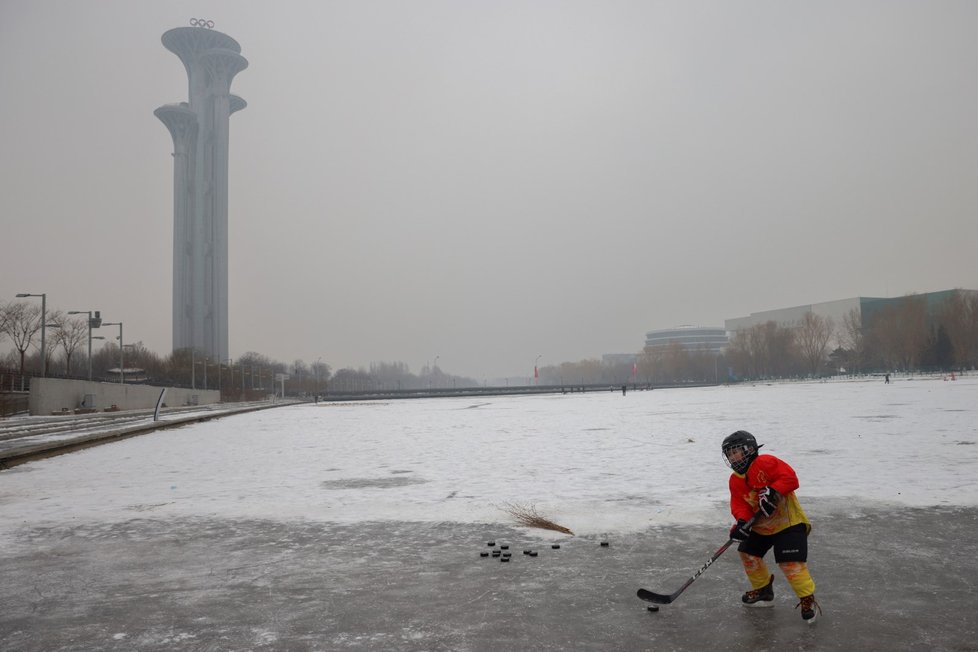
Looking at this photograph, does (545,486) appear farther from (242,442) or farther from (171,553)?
(242,442)

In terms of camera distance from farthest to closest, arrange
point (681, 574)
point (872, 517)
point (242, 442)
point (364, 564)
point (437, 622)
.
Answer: point (242, 442) → point (872, 517) → point (364, 564) → point (681, 574) → point (437, 622)

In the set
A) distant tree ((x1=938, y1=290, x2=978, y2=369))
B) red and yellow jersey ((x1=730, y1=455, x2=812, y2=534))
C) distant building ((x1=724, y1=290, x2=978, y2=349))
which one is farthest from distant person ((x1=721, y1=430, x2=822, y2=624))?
distant building ((x1=724, y1=290, x2=978, y2=349))

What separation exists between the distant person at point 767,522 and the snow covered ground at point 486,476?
297 cm

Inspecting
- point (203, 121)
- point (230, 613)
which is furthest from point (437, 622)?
point (203, 121)

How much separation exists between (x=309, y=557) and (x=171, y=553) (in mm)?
1673

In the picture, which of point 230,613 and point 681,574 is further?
point 681,574

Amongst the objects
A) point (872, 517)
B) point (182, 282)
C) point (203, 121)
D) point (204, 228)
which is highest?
point (203, 121)

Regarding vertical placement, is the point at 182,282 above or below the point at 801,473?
above

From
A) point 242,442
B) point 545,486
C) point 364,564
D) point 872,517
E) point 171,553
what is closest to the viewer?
point 364,564

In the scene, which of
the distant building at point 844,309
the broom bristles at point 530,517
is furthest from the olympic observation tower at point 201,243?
the broom bristles at point 530,517

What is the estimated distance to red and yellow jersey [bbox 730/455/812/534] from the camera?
567 centimetres

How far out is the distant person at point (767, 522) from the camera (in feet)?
18.4

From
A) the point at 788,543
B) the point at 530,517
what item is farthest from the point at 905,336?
the point at 788,543

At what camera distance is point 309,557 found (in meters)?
7.65
